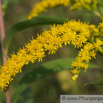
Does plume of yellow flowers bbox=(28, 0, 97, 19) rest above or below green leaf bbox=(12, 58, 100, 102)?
above

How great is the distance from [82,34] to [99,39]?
157 millimetres

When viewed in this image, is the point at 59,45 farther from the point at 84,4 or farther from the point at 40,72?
the point at 84,4

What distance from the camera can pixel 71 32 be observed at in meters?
1.33

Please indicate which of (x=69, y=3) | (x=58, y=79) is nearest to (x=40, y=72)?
(x=69, y=3)

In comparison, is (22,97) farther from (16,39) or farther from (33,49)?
(16,39)

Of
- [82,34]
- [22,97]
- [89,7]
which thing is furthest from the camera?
[22,97]

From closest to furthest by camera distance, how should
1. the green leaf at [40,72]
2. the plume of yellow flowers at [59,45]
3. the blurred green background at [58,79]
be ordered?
the plume of yellow flowers at [59,45] → the green leaf at [40,72] → the blurred green background at [58,79]

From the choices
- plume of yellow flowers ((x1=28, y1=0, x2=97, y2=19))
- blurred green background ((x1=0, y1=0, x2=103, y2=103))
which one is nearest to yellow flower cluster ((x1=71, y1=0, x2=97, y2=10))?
plume of yellow flowers ((x1=28, y1=0, x2=97, y2=19))

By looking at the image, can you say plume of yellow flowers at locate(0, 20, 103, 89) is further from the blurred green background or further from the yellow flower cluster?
the blurred green background

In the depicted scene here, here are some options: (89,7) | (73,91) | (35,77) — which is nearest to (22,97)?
(35,77)

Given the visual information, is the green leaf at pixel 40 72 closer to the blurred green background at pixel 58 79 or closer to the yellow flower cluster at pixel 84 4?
the yellow flower cluster at pixel 84 4

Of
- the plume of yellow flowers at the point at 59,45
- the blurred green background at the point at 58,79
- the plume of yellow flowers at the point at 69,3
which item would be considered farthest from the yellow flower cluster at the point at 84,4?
the blurred green background at the point at 58,79

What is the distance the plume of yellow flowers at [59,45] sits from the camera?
4.16 feet

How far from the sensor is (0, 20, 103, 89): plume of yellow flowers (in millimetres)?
1268
